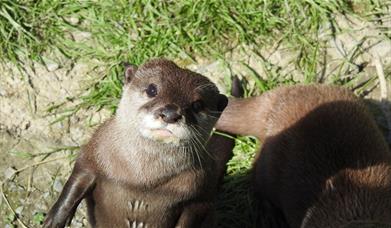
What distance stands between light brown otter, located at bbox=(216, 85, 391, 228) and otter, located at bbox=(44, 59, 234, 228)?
531mm

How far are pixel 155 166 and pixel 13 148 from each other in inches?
44.2

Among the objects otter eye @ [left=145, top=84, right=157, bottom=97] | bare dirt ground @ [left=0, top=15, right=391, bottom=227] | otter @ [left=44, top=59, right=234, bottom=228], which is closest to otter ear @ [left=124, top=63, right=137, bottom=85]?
otter @ [left=44, top=59, right=234, bottom=228]

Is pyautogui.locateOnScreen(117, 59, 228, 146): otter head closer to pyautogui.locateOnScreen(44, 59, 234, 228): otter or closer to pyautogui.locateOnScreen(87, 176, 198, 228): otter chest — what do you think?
pyautogui.locateOnScreen(44, 59, 234, 228): otter

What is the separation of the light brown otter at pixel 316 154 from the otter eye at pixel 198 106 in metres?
0.76

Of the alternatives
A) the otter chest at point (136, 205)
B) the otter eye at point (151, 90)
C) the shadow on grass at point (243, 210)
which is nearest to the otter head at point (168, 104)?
the otter eye at point (151, 90)

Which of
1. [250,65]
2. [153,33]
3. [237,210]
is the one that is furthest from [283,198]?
[153,33]

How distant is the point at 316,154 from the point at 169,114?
1.06m

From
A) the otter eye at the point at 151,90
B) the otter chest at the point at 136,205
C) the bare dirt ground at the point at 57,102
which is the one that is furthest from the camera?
the bare dirt ground at the point at 57,102

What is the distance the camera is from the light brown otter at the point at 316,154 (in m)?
3.36

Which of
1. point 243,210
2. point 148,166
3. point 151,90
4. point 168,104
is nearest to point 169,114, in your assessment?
point 168,104

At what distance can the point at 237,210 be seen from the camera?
3895mm

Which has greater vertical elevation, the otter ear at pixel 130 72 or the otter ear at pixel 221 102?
the otter ear at pixel 130 72

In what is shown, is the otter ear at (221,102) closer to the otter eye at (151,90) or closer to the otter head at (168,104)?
the otter head at (168,104)

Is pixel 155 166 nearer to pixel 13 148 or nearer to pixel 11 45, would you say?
pixel 13 148
